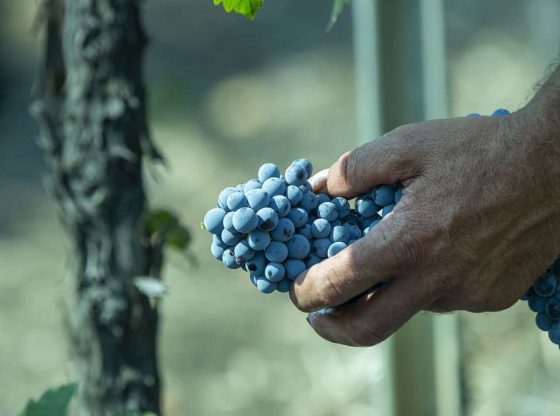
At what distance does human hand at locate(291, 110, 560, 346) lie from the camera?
1259mm

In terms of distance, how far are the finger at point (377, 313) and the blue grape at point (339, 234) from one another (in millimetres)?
83

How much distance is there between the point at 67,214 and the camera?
179 centimetres

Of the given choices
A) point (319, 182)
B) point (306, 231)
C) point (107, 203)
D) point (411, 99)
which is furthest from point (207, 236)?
point (306, 231)

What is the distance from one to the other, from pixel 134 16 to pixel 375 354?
5.02 feet

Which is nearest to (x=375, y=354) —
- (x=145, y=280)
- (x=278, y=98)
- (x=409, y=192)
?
(x=278, y=98)

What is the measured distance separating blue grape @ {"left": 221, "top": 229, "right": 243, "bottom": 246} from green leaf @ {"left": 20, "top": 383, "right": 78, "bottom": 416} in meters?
0.26

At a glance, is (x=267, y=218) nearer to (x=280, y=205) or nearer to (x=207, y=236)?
(x=280, y=205)

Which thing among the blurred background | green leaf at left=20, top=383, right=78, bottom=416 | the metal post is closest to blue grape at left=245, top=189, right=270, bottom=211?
green leaf at left=20, top=383, right=78, bottom=416

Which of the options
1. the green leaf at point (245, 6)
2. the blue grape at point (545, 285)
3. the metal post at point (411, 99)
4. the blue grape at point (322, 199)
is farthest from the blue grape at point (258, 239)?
the metal post at point (411, 99)

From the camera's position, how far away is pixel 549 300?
1.32 metres

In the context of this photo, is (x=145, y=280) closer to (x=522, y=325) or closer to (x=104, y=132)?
(x=104, y=132)

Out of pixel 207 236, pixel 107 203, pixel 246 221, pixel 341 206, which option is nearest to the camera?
pixel 246 221

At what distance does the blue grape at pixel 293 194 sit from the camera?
1254 millimetres

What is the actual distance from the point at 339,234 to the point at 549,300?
0.28 meters
